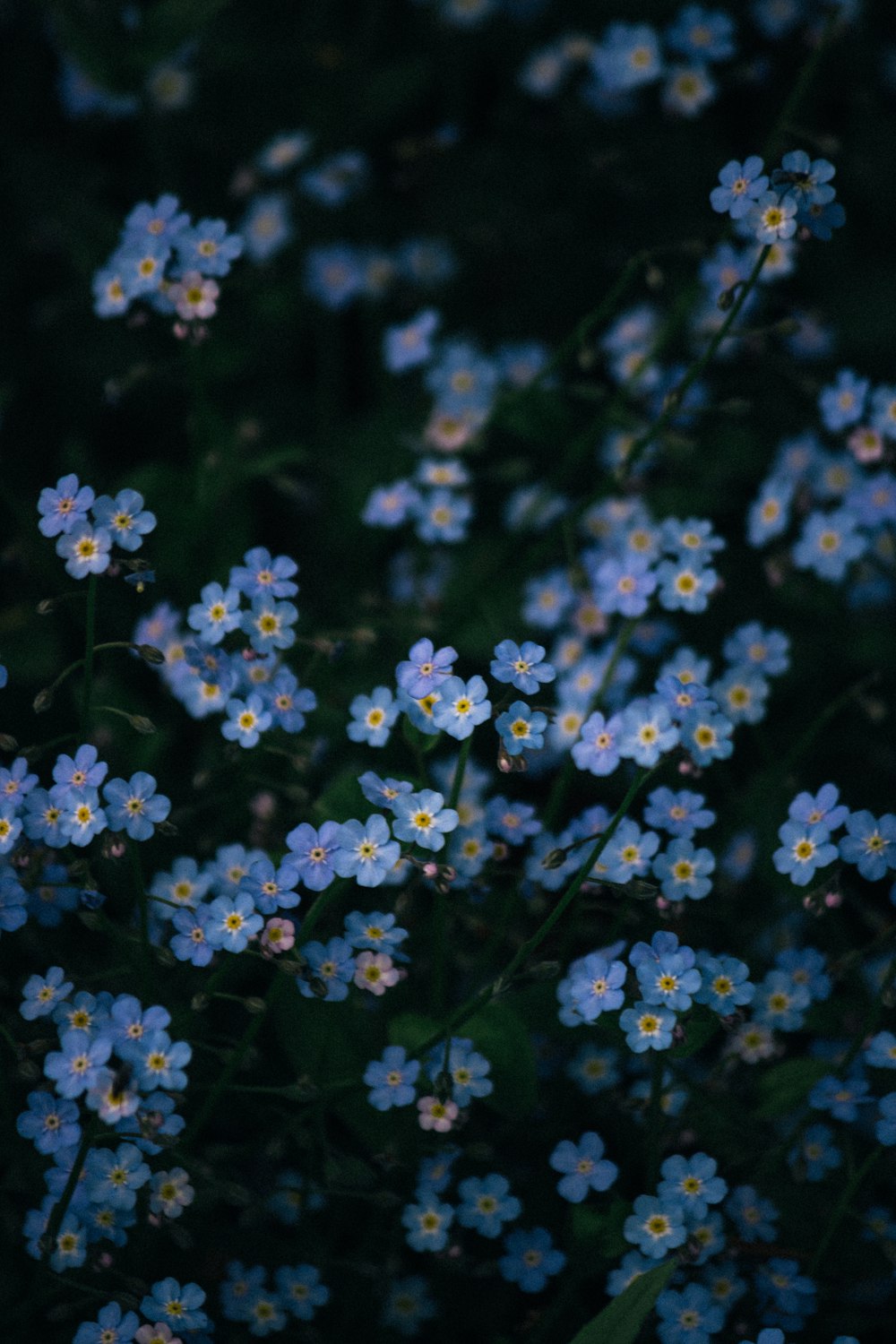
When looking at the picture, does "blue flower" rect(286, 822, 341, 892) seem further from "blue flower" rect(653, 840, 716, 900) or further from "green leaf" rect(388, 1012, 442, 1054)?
"blue flower" rect(653, 840, 716, 900)

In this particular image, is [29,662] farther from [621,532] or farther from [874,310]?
[874,310]

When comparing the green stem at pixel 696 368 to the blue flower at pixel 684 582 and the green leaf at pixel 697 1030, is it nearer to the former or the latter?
the blue flower at pixel 684 582

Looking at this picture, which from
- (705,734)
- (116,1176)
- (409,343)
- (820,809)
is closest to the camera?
(116,1176)

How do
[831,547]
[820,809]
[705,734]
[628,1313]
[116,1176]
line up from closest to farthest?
1. [628,1313]
2. [116,1176]
3. [820,809]
4. [705,734]
5. [831,547]

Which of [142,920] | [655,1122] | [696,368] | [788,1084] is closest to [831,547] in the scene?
[696,368]

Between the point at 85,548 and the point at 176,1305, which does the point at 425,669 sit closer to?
the point at 85,548
